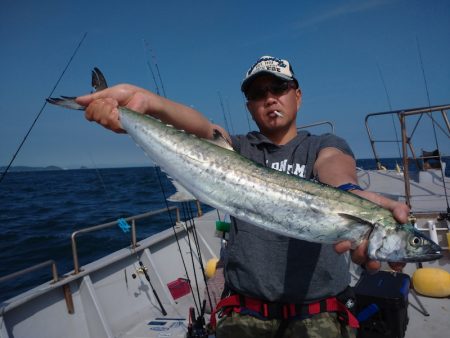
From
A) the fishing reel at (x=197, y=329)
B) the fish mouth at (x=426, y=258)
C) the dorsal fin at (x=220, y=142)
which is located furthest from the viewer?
the fishing reel at (x=197, y=329)

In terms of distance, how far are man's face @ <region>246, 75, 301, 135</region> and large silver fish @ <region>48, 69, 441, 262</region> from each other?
620mm

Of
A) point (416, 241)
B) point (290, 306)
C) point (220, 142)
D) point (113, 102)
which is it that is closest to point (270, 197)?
point (220, 142)

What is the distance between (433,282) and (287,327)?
4.26 metres

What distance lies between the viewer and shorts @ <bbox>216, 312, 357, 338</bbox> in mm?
2578

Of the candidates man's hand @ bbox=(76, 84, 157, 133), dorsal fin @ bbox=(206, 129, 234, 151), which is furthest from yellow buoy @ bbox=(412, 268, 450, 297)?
man's hand @ bbox=(76, 84, 157, 133)

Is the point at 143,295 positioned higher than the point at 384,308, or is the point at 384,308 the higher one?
the point at 384,308

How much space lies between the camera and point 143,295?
22.2ft

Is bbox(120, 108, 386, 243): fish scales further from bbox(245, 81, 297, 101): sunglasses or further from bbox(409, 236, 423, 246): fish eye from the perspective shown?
bbox(245, 81, 297, 101): sunglasses

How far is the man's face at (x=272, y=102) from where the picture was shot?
9.96ft

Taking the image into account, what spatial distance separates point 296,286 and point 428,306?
4328 millimetres

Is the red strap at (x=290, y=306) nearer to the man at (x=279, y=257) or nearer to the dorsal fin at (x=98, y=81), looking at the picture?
the man at (x=279, y=257)

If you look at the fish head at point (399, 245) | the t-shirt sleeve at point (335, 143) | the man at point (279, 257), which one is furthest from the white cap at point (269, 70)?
the fish head at point (399, 245)

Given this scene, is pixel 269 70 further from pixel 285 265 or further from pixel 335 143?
pixel 285 265

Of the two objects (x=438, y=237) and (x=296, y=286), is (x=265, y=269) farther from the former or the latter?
(x=438, y=237)
